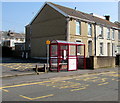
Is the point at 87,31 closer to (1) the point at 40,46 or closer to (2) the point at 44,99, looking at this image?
(1) the point at 40,46

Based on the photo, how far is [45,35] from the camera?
102 ft

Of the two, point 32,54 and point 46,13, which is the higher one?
point 46,13

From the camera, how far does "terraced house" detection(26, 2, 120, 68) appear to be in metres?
28.0

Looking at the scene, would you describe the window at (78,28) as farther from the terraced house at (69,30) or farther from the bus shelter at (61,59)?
the bus shelter at (61,59)

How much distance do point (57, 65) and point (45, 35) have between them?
1475 centimetres

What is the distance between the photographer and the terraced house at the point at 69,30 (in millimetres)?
28000

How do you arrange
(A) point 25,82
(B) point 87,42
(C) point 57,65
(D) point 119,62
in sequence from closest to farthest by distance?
(A) point 25,82 → (C) point 57,65 → (D) point 119,62 → (B) point 87,42

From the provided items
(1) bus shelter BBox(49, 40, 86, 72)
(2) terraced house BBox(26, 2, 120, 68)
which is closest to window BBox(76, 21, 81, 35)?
(2) terraced house BBox(26, 2, 120, 68)

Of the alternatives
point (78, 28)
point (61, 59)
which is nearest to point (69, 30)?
point (78, 28)

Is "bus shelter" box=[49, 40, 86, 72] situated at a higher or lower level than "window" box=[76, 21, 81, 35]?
lower

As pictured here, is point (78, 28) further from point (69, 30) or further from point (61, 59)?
point (61, 59)

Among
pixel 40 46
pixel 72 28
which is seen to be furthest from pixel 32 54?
pixel 72 28

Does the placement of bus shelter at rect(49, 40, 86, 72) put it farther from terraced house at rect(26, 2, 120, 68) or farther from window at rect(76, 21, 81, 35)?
window at rect(76, 21, 81, 35)

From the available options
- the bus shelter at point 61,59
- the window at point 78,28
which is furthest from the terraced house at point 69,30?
the bus shelter at point 61,59
